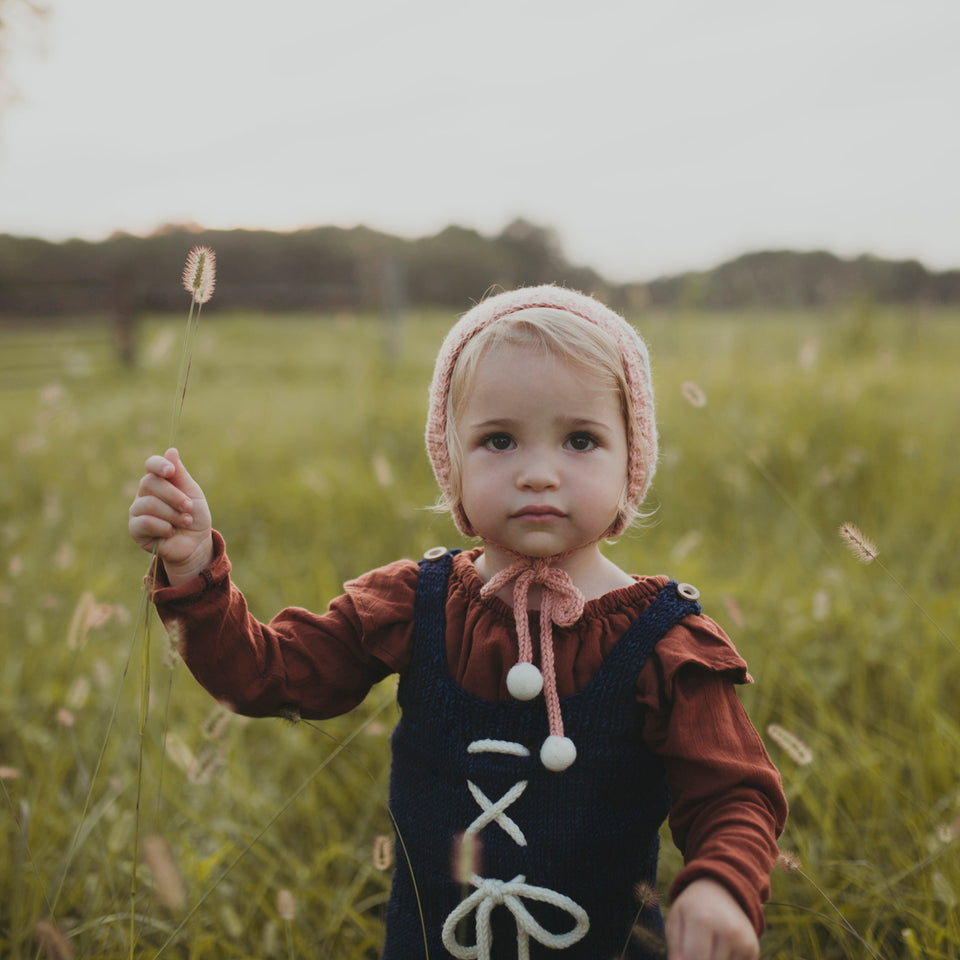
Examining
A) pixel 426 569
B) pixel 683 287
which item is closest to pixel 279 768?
pixel 426 569

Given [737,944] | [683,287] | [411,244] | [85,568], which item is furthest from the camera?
[411,244]

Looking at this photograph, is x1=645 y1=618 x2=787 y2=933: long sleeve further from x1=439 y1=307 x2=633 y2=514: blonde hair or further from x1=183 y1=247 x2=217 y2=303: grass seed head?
x1=183 y1=247 x2=217 y2=303: grass seed head

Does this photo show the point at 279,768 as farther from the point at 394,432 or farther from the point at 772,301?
the point at 772,301

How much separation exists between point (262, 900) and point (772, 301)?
22.8 ft

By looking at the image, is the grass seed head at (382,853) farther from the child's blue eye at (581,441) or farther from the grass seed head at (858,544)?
the grass seed head at (858,544)

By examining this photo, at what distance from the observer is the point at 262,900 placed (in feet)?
6.34

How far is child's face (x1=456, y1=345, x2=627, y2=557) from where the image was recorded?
1.35 m

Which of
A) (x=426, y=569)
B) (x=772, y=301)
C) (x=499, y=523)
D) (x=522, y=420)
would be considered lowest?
(x=426, y=569)

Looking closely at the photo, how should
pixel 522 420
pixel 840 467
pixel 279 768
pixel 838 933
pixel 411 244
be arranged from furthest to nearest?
pixel 411 244 → pixel 840 467 → pixel 279 768 → pixel 838 933 → pixel 522 420

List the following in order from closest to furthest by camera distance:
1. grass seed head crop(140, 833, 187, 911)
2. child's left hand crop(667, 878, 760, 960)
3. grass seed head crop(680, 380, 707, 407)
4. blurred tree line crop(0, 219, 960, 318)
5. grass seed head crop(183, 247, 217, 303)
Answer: child's left hand crop(667, 878, 760, 960), grass seed head crop(140, 833, 187, 911), grass seed head crop(183, 247, 217, 303), grass seed head crop(680, 380, 707, 407), blurred tree line crop(0, 219, 960, 318)

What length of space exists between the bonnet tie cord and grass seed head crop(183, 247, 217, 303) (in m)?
0.65

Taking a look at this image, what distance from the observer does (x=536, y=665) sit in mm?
1408

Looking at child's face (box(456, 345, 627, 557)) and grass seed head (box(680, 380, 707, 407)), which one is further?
grass seed head (box(680, 380, 707, 407))

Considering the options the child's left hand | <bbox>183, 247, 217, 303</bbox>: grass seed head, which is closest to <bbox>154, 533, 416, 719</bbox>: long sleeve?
<bbox>183, 247, 217, 303</bbox>: grass seed head
